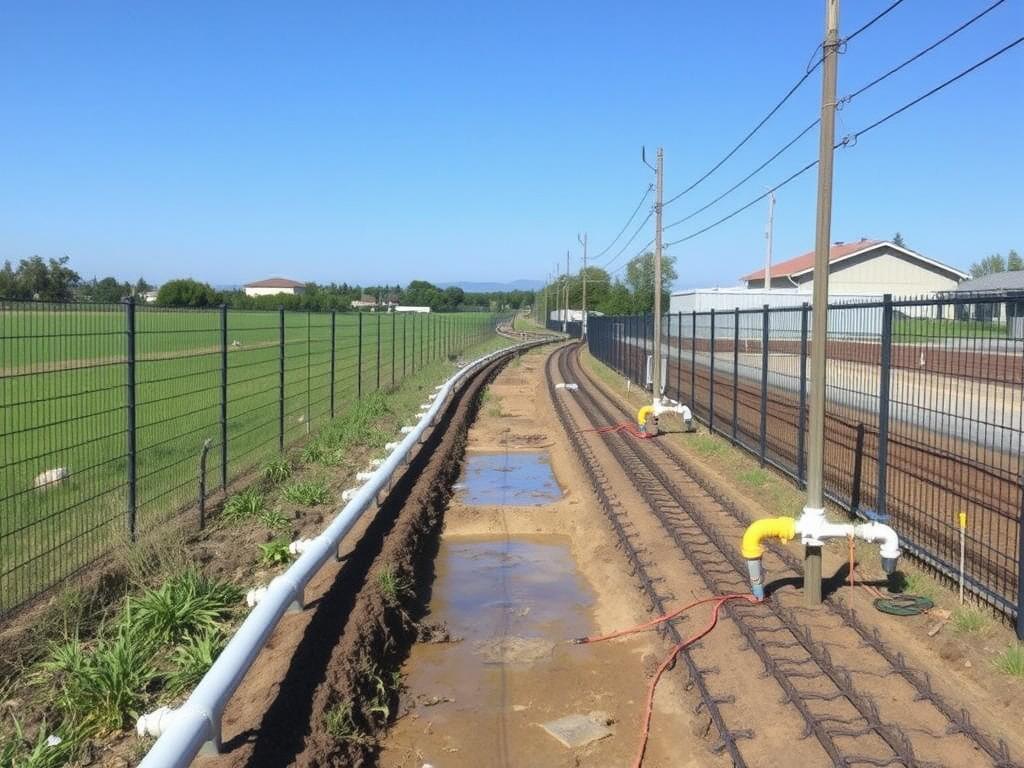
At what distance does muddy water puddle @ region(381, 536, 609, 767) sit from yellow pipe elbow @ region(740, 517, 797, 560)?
1481 millimetres

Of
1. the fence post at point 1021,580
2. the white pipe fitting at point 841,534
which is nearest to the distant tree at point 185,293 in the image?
the white pipe fitting at point 841,534

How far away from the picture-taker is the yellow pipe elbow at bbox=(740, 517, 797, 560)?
25.7 ft

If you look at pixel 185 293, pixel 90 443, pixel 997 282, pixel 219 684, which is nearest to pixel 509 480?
pixel 90 443

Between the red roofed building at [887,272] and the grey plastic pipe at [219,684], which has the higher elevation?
the red roofed building at [887,272]

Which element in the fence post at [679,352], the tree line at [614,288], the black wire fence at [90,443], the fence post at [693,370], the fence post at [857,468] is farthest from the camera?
the tree line at [614,288]

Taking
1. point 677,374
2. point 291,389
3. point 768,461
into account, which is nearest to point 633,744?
point 768,461

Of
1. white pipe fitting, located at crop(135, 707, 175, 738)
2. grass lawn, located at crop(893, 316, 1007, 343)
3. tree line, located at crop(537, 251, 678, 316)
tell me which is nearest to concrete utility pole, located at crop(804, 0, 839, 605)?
grass lawn, located at crop(893, 316, 1007, 343)

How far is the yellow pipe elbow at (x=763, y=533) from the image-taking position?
25.7ft

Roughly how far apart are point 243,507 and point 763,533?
5.53 meters

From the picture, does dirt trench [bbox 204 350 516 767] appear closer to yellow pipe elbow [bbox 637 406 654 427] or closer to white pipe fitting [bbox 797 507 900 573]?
white pipe fitting [bbox 797 507 900 573]

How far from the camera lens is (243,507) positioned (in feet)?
33.7

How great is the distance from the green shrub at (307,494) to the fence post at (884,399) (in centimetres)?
620

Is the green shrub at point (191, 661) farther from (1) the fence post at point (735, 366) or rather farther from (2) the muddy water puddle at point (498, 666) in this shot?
(1) the fence post at point (735, 366)

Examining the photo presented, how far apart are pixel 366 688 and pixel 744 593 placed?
3.60 m
